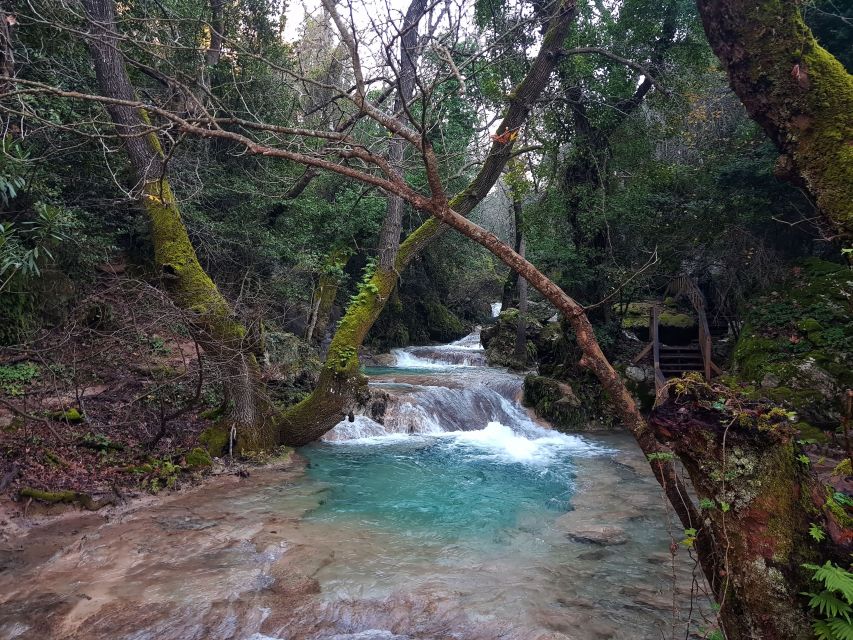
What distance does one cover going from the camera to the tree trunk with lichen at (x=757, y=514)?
223cm

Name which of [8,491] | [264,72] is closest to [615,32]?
[264,72]

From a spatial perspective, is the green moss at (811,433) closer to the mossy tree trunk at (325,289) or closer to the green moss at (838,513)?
the green moss at (838,513)

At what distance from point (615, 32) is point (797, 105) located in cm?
773

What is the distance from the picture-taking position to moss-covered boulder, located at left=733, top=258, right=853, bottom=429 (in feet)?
25.8

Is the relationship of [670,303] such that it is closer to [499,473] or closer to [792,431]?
[499,473]

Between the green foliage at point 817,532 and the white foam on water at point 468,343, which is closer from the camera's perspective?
the green foliage at point 817,532

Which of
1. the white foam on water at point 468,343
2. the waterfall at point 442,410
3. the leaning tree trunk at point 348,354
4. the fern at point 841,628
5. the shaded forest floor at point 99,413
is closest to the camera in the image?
the fern at point 841,628

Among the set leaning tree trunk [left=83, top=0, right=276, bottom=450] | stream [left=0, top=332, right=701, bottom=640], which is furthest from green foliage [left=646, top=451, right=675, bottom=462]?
leaning tree trunk [left=83, top=0, right=276, bottom=450]

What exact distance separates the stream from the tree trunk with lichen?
57 cm

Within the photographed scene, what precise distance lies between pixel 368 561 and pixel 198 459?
10.5 ft

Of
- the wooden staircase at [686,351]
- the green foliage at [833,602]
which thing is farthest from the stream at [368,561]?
the wooden staircase at [686,351]

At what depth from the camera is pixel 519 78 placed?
34.7 feet

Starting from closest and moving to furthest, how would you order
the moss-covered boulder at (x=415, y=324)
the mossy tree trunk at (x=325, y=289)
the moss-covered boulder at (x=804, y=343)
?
the moss-covered boulder at (x=804, y=343) < the mossy tree trunk at (x=325, y=289) < the moss-covered boulder at (x=415, y=324)

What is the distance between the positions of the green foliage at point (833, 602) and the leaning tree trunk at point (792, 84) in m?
2.70
